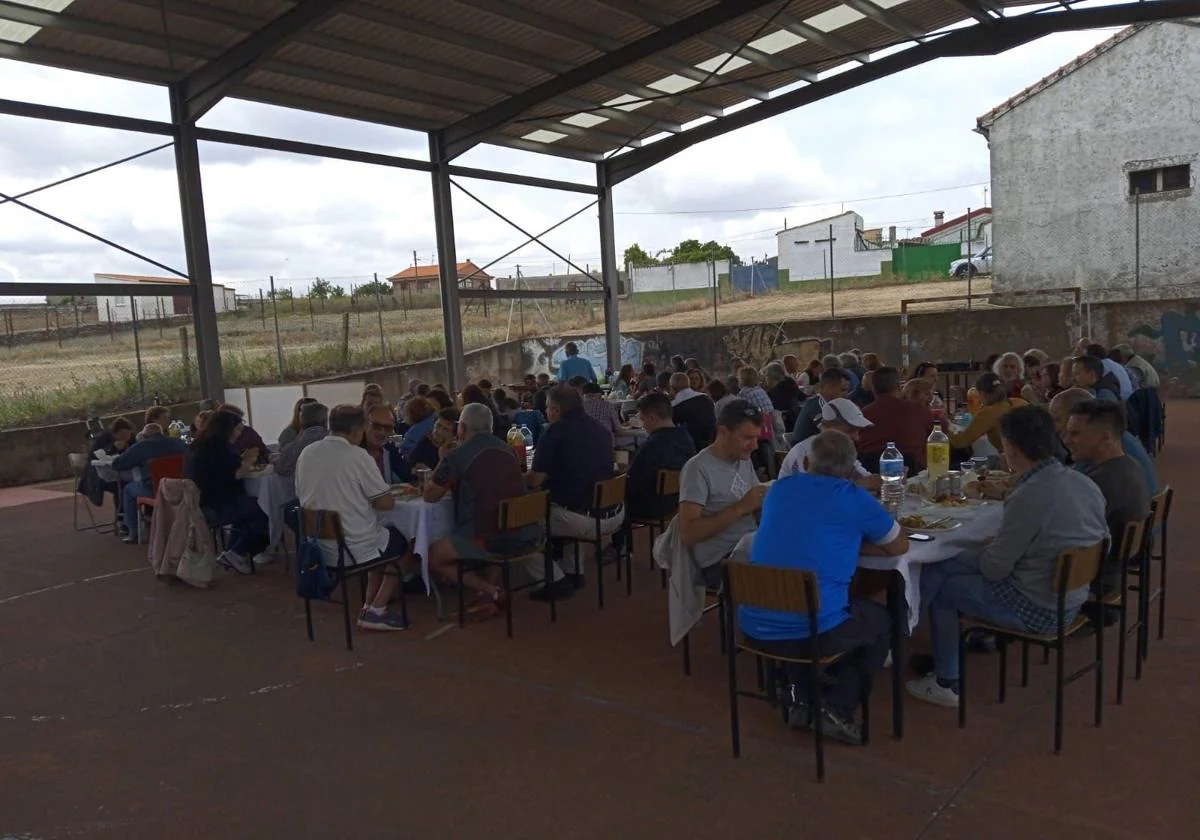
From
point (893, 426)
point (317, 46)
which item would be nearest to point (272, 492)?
point (893, 426)

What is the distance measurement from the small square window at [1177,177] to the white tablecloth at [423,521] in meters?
19.2

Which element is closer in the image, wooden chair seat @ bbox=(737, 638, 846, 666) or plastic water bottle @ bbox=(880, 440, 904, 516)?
wooden chair seat @ bbox=(737, 638, 846, 666)

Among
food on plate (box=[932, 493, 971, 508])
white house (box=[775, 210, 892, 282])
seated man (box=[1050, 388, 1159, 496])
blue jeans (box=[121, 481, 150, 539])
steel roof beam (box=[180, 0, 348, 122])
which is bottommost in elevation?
blue jeans (box=[121, 481, 150, 539])

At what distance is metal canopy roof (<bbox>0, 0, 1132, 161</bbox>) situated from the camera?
29.7 feet

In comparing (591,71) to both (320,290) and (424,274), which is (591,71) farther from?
(424,274)

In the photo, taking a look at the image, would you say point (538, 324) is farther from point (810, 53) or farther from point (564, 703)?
point (564, 703)

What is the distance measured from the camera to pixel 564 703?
398 centimetres

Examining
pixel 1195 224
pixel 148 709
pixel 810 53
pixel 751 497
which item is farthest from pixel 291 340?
pixel 1195 224

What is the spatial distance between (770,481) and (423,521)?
230cm

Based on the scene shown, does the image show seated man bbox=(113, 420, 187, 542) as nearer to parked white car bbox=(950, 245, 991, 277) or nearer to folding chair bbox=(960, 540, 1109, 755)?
folding chair bbox=(960, 540, 1109, 755)

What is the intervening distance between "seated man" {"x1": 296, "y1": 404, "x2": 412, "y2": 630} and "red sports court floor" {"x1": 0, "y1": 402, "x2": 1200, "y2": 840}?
21.8 inches

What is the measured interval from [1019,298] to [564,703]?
19140 millimetres

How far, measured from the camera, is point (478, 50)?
1090 centimetres

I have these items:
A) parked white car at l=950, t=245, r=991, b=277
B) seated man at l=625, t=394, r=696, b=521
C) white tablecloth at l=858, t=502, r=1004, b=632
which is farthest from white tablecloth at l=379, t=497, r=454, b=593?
parked white car at l=950, t=245, r=991, b=277
